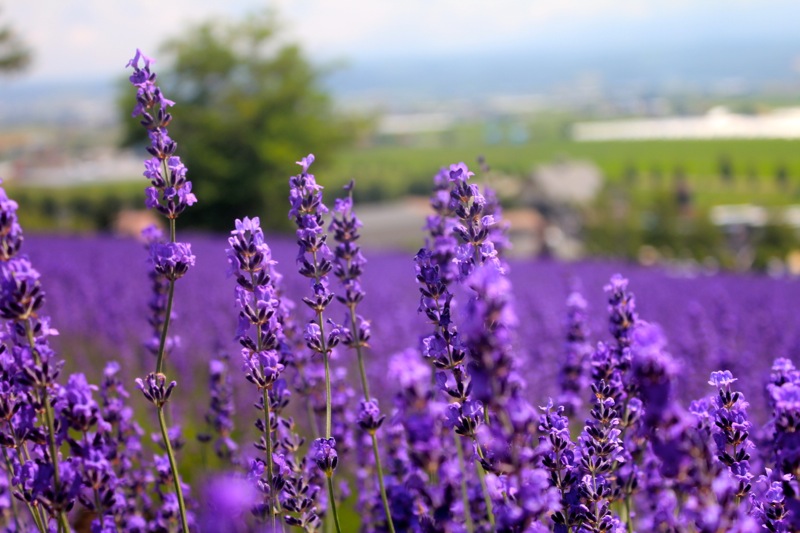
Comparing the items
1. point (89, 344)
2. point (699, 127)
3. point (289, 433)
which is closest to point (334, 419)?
point (289, 433)

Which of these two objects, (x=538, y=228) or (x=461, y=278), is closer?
(x=461, y=278)

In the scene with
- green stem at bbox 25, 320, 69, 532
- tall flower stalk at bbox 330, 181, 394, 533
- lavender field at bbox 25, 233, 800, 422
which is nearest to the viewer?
green stem at bbox 25, 320, 69, 532

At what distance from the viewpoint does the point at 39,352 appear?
1.42 metres

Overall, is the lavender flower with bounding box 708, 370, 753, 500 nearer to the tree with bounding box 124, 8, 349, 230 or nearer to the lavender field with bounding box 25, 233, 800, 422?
the lavender field with bounding box 25, 233, 800, 422

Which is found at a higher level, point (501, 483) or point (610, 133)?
point (610, 133)

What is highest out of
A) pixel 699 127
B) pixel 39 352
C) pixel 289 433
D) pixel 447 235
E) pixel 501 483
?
pixel 699 127

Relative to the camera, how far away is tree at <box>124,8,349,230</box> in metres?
29.5

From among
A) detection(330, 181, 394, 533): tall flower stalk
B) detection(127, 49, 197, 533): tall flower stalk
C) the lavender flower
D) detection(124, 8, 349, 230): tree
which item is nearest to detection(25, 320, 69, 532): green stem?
detection(127, 49, 197, 533): tall flower stalk

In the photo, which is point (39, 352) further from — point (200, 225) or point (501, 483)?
point (200, 225)

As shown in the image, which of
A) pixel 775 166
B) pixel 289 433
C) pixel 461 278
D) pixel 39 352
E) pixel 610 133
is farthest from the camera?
pixel 610 133

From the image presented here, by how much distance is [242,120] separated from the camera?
3016cm

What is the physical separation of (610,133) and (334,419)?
118435mm

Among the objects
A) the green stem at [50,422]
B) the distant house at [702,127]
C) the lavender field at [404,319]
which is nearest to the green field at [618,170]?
the distant house at [702,127]

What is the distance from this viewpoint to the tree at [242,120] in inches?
1162
